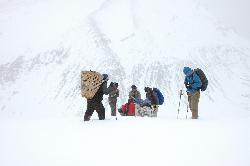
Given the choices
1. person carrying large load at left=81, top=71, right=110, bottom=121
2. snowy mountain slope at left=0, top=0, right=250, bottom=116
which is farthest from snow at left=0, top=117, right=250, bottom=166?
snowy mountain slope at left=0, top=0, right=250, bottom=116

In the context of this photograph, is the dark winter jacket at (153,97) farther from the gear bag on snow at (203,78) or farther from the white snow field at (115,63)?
the gear bag on snow at (203,78)

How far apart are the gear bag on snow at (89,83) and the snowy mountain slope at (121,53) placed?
898 inches

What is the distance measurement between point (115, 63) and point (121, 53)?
308 centimetres

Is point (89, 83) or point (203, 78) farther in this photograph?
point (203, 78)

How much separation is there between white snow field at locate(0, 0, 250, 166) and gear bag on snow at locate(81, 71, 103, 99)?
979mm

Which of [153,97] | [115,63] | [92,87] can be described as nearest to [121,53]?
[115,63]

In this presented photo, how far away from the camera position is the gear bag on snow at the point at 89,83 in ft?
37.2

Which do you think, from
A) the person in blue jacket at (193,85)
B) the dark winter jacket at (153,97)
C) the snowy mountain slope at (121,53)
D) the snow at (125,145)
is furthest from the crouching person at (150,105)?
the snowy mountain slope at (121,53)

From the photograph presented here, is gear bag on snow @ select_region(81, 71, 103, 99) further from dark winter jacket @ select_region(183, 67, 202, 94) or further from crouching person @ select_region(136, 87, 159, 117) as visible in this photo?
crouching person @ select_region(136, 87, 159, 117)

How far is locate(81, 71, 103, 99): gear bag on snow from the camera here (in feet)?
37.2

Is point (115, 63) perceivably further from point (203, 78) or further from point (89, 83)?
point (89, 83)

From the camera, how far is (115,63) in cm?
4262

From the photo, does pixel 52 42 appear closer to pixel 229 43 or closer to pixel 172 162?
pixel 229 43

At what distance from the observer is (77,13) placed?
54.7m
